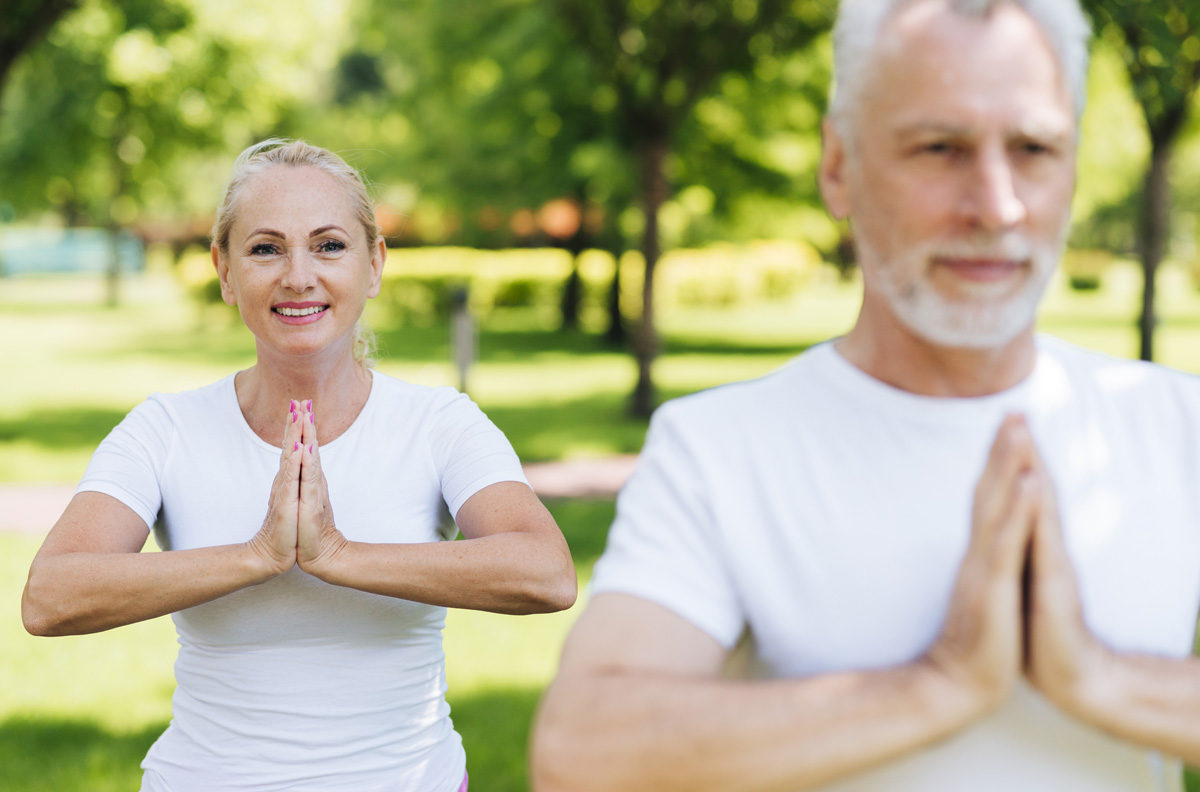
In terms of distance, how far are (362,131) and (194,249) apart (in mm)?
24131

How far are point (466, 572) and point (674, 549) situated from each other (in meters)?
0.77

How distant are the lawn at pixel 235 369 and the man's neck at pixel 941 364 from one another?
2176 millimetres

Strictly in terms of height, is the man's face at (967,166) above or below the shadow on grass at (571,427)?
above

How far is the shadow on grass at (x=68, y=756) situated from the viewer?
453 centimetres

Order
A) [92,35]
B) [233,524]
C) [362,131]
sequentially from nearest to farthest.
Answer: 1. [233,524]
2. [92,35]
3. [362,131]

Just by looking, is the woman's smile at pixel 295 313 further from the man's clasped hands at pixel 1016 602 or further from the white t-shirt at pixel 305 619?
the man's clasped hands at pixel 1016 602

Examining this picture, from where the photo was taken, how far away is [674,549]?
4.75 ft

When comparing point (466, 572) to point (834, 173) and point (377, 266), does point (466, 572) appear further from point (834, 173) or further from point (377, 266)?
point (834, 173)

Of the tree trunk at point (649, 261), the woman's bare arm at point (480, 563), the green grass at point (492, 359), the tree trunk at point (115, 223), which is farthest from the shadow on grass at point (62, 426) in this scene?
the tree trunk at point (115, 223)

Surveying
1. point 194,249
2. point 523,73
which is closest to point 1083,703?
point 523,73

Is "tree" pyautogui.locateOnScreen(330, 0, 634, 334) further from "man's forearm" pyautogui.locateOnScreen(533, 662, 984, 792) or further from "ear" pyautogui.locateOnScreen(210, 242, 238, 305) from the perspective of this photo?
"man's forearm" pyautogui.locateOnScreen(533, 662, 984, 792)

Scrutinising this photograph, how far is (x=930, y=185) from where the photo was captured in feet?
4.66

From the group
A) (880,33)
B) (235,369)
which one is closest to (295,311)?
(880,33)

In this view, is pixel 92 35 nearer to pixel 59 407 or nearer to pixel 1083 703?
pixel 59 407
